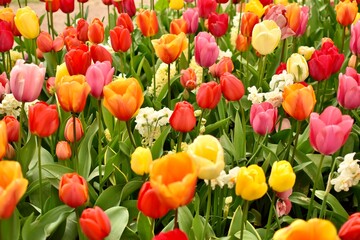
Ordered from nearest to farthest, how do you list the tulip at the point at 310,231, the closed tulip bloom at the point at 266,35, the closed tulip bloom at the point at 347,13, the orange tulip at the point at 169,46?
the tulip at the point at 310,231
the orange tulip at the point at 169,46
the closed tulip bloom at the point at 266,35
the closed tulip bloom at the point at 347,13

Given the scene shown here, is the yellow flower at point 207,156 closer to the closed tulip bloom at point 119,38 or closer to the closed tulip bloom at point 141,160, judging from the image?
the closed tulip bloom at point 141,160

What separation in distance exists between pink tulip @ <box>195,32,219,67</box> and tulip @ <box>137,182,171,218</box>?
3.47 feet

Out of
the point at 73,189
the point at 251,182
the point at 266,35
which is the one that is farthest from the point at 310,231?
the point at 266,35

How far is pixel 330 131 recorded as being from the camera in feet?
4.83

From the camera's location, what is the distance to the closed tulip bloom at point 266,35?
2.13m

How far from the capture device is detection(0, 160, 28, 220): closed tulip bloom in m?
1.06

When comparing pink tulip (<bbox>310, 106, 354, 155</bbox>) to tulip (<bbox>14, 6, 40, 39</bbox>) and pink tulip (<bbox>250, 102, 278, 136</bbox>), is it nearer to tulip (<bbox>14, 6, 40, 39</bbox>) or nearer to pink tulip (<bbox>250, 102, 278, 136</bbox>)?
pink tulip (<bbox>250, 102, 278, 136</bbox>)

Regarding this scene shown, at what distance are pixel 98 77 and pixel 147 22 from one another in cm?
75

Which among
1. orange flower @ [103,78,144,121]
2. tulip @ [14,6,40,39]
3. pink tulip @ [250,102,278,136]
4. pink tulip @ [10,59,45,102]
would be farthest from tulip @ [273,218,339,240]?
tulip @ [14,6,40,39]

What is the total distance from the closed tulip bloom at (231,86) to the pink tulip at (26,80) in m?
0.52

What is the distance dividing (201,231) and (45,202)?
0.46 metres

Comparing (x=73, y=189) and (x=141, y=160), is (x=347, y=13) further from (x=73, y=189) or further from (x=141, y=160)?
(x=73, y=189)

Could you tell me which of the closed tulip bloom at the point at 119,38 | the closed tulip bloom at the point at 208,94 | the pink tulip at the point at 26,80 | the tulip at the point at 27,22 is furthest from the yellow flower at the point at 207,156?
the tulip at the point at 27,22

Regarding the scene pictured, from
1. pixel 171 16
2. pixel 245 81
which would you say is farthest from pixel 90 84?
pixel 171 16
